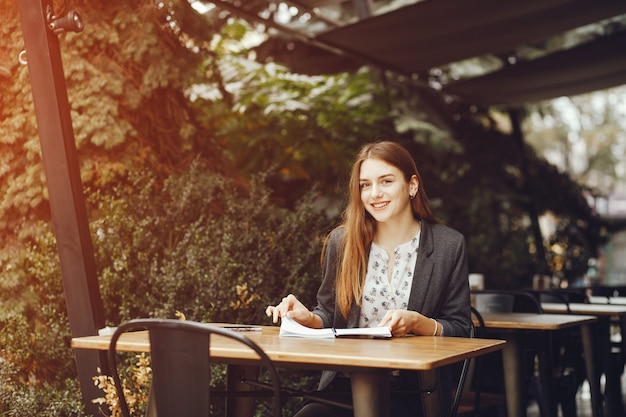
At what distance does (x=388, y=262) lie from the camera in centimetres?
338

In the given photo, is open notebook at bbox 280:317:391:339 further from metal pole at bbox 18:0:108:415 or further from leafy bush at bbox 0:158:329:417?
leafy bush at bbox 0:158:329:417

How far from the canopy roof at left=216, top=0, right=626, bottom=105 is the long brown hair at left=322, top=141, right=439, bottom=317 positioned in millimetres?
2935

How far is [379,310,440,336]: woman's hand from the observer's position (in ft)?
9.26

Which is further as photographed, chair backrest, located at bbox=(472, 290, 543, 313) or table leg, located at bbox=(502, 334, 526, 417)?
chair backrest, located at bbox=(472, 290, 543, 313)

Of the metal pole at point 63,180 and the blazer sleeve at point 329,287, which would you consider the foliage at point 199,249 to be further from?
the blazer sleeve at point 329,287

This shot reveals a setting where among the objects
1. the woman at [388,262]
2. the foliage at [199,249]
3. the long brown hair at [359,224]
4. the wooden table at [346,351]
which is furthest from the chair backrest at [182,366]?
the foliage at [199,249]

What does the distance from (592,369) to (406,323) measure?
2471 millimetres

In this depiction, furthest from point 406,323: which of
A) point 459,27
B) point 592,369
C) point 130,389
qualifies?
point 459,27

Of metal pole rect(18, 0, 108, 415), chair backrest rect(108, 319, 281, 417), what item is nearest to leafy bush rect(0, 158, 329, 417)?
metal pole rect(18, 0, 108, 415)

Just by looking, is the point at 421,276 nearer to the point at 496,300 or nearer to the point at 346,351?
the point at 346,351

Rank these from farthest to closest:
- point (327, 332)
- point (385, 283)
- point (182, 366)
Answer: point (385, 283) < point (327, 332) < point (182, 366)

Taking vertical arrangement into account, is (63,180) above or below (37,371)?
above

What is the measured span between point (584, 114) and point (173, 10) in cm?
2157

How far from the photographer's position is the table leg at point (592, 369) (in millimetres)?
4797
